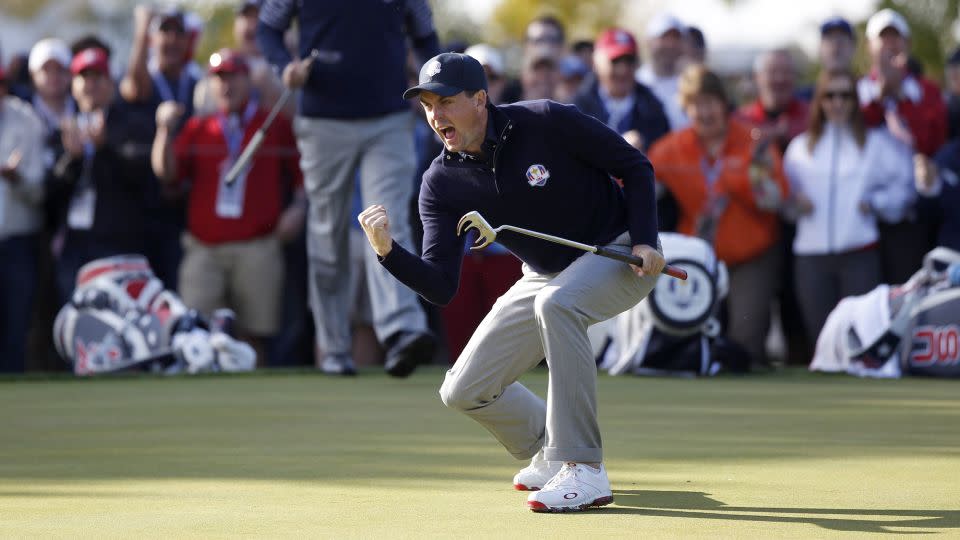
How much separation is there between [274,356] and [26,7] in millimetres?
53715

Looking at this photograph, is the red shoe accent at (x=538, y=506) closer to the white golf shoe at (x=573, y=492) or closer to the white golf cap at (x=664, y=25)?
the white golf shoe at (x=573, y=492)

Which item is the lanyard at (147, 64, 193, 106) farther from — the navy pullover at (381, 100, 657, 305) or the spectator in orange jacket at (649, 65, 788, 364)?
the navy pullover at (381, 100, 657, 305)

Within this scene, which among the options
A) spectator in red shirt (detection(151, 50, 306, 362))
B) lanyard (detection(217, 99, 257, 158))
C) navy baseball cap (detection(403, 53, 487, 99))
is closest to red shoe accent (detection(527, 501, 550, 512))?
navy baseball cap (detection(403, 53, 487, 99))

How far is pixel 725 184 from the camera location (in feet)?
37.5

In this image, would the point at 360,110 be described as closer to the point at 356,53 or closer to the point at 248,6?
the point at 356,53

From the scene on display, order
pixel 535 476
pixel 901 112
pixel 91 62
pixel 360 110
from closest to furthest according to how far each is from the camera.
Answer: pixel 535 476
pixel 360 110
pixel 91 62
pixel 901 112

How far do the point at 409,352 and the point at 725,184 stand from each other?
9.98ft

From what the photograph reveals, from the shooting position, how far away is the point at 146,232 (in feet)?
37.5

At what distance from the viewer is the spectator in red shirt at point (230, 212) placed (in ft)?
37.6

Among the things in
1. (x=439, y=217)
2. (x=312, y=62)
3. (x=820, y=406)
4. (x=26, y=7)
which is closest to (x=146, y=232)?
(x=312, y=62)

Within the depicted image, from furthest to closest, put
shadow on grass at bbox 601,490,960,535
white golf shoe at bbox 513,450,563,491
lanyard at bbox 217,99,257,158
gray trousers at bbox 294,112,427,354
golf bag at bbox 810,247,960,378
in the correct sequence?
lanyard at bbox 217,99,257,158 → golf bag at bbox 810,247,960,378 → gray trousers at bbox 294,112,427,354 → white golf shoe at bbox 513,450,563,491 → shadow on grass at bbox 601,490,960,535

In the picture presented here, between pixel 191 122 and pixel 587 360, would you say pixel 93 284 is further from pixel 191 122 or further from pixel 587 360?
pixel 587 360

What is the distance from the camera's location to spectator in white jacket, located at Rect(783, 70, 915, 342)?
37.4 ft

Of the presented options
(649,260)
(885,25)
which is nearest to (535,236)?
(649,260)
